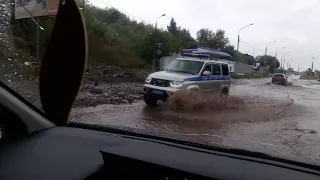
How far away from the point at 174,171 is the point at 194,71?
900cm

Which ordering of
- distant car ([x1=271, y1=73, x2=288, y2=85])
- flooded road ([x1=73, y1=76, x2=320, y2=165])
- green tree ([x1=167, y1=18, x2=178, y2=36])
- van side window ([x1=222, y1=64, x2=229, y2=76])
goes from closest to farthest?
flooded road ([x1=73, y1=76, x2=320, y2=165])
van side window ([x1=222, y1=64, x2=229, y2=76])
green tree ([x1=167, y1=18, x2=178, y2=36])
distant car ([x1=271, y1=73, x2=288, y2=85])

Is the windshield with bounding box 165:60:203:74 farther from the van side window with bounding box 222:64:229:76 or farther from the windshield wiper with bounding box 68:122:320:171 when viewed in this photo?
the windshield wiper with bounding box 68:122:320:171

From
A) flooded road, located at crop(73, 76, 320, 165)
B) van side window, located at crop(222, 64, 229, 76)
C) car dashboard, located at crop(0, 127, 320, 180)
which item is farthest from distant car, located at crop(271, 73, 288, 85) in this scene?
car dashboard, located at crop(0, 127, 320, 180)

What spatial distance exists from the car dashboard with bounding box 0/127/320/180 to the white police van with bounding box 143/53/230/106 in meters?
7.75

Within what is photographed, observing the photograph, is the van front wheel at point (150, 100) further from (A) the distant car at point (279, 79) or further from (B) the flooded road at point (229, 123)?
(A) the distant car at point (279, 79)

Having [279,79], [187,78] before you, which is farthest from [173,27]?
[279,79]

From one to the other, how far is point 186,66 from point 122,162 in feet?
29.9

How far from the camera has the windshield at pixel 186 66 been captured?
34.8 feet

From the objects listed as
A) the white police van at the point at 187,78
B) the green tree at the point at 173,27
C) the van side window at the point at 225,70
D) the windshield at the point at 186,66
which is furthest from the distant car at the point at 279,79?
the windshield at the point at 186,66

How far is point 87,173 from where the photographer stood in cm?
177

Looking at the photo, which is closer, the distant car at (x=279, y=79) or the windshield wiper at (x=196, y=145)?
the windshield wiper at (x=196, y=145)

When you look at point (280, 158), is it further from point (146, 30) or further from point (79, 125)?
point (146, 30)

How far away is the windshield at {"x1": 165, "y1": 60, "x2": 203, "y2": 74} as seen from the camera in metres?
10.6

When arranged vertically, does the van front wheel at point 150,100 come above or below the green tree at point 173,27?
below
